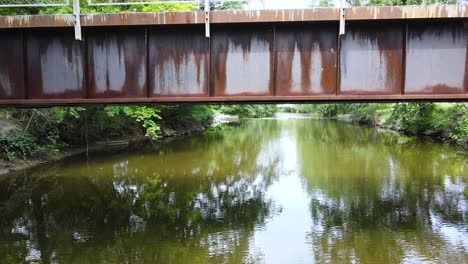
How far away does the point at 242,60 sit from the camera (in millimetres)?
11578

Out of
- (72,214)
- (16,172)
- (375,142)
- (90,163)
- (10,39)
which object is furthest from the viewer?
(375,142)

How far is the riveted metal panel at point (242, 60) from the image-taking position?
37.7 feet

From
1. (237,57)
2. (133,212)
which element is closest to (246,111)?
(133,212)

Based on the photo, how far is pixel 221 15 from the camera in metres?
10.9

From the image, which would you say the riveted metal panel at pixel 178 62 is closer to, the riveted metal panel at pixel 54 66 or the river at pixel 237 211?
the riveted metal panel at pixel 54 66

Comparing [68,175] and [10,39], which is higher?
[10,39]

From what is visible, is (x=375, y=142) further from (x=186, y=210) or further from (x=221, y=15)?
(x=221, y=15)

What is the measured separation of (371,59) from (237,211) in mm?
7222

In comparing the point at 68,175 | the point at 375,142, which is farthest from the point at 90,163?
the point at 375,142

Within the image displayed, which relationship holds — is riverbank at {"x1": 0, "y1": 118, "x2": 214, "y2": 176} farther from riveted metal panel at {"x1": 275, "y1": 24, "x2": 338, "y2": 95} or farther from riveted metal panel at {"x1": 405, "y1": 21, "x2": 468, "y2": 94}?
riveted metal panel at {"x1": 405, "y1": 21, "x2": 468, "y2": 94}

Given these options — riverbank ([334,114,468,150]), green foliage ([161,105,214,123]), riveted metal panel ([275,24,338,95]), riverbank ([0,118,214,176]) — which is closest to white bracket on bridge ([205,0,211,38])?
riveted metal panel ([275,24,338,95])

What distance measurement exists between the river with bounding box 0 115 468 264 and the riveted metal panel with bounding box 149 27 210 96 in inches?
171

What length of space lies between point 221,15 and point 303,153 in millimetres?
22238

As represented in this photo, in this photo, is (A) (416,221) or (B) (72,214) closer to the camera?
(A) (416,221)
